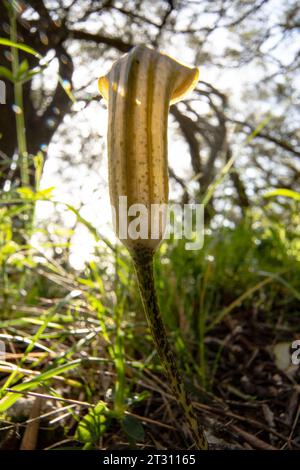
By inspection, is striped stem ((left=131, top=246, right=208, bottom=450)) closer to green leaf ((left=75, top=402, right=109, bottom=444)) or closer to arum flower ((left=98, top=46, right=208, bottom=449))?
arum flower ((left=98, top=46, right=208, bottom=449))

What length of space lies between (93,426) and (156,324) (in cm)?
33

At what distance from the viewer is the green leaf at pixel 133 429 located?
0.74 metres

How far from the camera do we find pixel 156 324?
54cm

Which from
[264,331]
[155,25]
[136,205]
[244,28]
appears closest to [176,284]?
[264,331]

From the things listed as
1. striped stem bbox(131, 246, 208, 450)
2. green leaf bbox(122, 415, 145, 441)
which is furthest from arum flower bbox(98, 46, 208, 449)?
green leaf bbox(122, 415, 145, 441)

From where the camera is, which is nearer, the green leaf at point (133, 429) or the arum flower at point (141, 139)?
the arum flower at point (141, 139)

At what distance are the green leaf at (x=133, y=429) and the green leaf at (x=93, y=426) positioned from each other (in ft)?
0.11

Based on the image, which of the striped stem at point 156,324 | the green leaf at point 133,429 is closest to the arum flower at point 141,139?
the striped stem at point 156,324

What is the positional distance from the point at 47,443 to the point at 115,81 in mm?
664

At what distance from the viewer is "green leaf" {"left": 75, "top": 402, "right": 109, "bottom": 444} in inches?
29.8

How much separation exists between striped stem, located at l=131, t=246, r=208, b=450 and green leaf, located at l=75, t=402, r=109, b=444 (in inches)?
9.2

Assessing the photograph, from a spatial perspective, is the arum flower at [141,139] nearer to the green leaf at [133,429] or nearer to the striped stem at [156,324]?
the striped stem at [156,324]

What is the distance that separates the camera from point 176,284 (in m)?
1.25

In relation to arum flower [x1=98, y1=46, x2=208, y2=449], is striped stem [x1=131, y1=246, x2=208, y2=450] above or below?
below
